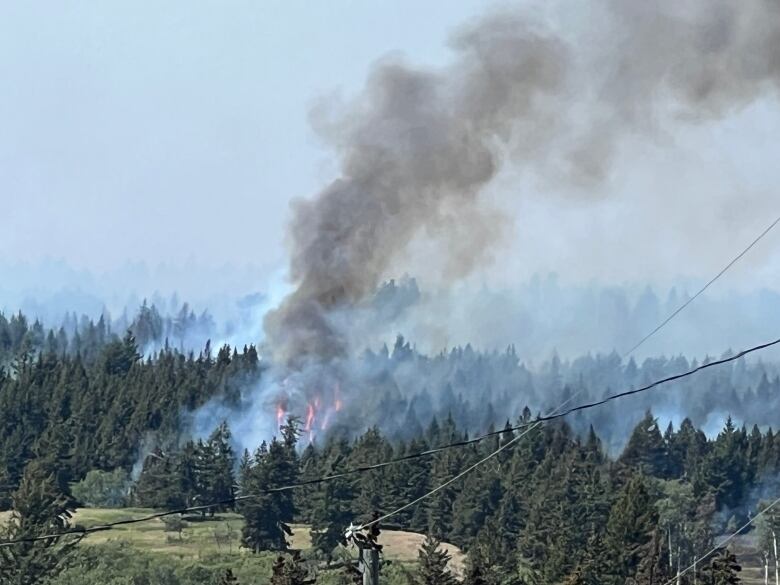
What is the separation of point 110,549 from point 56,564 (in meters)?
19.4

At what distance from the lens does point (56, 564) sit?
10700 cm

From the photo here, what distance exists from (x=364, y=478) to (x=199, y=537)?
687 inches

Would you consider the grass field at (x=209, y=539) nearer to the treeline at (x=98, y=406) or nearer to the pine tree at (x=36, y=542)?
the pine tree at (x=36, y=542)

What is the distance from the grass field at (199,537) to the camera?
128375mm

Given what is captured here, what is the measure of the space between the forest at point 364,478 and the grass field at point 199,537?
1582 millimetres

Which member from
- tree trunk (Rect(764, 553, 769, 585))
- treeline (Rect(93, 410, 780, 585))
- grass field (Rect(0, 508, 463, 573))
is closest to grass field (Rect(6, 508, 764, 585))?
grass field (Rect(0, 508, 463, 573))

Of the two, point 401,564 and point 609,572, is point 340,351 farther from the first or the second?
point 609,572

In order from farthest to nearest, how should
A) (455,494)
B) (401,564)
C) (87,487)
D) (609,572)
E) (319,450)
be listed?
(319,450) → (87,487) → (455,494) → (401,564) → (609,572)

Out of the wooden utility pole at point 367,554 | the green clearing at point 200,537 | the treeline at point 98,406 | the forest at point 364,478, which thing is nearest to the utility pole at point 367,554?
the wooden utility pole at point 367,554

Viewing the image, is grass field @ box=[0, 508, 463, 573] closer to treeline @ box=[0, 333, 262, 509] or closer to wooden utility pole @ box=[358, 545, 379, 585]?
treeline @ box=[0, 333, 262, 509]

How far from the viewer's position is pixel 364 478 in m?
142

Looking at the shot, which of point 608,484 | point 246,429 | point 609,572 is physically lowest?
point 609,572

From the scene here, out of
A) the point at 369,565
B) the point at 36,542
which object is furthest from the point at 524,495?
the point at 369,565

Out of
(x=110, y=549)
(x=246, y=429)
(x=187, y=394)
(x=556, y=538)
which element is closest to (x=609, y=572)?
(x=556, y=538)
